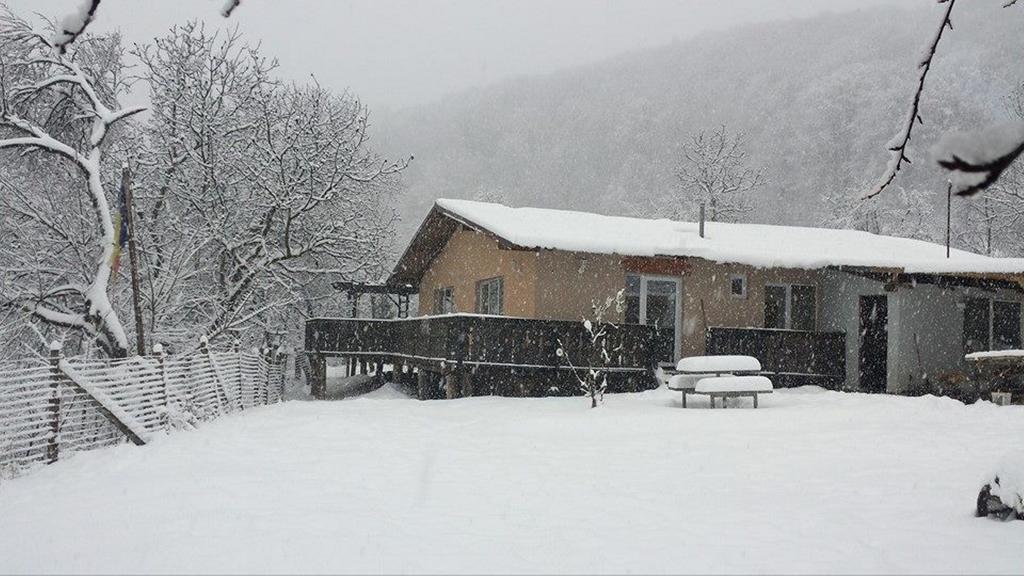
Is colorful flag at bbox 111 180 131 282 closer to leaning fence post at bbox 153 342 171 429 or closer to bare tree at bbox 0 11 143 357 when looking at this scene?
bare tree at bbox 0 11 143 357

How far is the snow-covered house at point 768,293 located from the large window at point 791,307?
0.03 m

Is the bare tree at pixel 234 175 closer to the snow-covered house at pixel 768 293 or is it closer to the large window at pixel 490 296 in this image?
the large window at pixel 490 296

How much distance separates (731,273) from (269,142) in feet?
42.5

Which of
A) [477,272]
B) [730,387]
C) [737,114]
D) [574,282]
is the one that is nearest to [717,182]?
[477,272]

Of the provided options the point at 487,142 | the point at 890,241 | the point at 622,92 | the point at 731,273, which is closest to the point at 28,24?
the point at 731,273

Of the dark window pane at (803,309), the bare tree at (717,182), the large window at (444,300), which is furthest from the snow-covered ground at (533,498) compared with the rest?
the bare tree at (717,182)

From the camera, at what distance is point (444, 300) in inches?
930

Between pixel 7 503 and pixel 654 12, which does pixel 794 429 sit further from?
pixel 654 12

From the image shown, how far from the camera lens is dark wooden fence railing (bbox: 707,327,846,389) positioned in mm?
17253

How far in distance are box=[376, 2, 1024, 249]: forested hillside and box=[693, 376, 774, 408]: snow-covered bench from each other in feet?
120

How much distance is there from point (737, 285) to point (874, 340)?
3.43m

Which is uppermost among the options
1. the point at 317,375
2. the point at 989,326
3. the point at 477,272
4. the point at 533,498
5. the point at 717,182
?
the point at 717,182

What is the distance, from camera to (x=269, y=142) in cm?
2162

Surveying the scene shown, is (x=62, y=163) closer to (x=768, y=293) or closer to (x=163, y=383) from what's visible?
(x=163, y=383)
